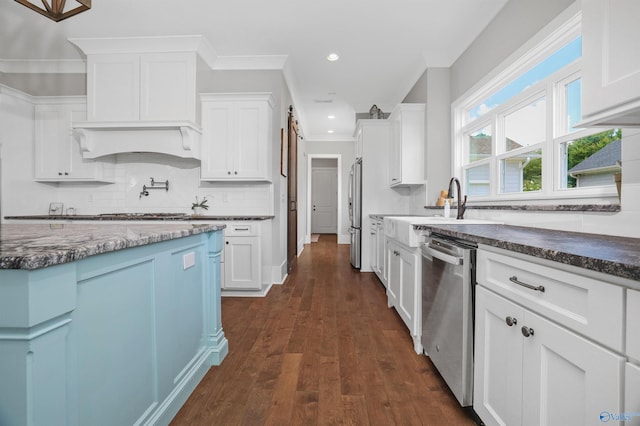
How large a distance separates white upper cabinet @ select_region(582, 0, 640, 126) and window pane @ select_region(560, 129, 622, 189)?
667 mm

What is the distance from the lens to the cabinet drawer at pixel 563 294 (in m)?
0.72

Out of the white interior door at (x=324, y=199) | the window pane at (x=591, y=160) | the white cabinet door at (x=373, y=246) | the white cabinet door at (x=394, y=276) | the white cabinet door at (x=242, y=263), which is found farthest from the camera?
the white interior door at (x=324, y=199)

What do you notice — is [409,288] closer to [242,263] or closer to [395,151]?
[242,263]

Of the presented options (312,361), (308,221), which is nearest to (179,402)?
(312,361)

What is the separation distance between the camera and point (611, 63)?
1013 millimetres

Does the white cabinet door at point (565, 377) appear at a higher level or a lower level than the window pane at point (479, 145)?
lower

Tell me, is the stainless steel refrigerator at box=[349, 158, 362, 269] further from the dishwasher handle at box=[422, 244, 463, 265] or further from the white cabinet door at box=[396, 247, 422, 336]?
the dishwasher handle at box=[422, 244, 463, 265]

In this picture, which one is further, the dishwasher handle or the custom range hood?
the custom range hood

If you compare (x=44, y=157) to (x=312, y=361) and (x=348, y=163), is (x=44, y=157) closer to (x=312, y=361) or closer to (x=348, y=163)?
(x=312, y=361)

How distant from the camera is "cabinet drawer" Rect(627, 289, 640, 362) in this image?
25.8 inches

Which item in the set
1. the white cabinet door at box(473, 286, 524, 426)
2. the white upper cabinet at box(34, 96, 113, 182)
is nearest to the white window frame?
the white cabinet door at box(473, 286, 524, 426)

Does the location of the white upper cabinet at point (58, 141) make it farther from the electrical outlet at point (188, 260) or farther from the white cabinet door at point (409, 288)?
the white cabinet door at point (409, 288)

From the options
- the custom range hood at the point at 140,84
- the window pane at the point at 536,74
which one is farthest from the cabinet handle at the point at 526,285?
the custom range hood at the point at 140,84

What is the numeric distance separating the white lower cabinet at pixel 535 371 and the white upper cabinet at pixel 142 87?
3.39 metres
